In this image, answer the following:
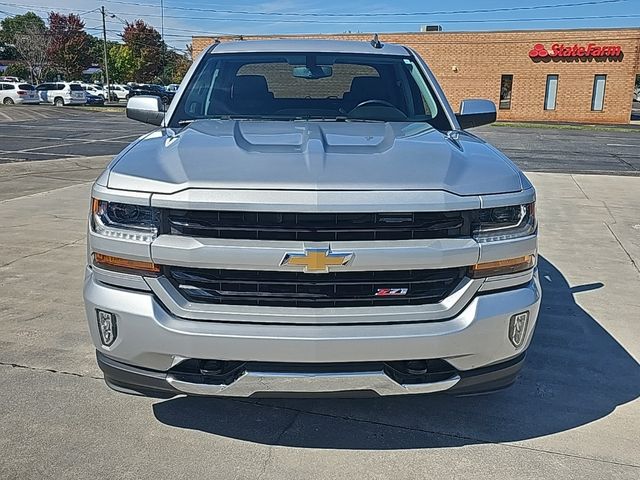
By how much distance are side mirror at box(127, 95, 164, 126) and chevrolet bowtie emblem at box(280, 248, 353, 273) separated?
2.34m

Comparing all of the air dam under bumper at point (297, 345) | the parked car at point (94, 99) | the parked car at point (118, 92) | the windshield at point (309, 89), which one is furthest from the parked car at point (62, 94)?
the air dam under bumper at point (297, 345)

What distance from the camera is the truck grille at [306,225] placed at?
7.77 feet

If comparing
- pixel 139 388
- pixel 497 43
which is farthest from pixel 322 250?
pixel 497 43

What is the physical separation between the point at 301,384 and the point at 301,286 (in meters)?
0.38

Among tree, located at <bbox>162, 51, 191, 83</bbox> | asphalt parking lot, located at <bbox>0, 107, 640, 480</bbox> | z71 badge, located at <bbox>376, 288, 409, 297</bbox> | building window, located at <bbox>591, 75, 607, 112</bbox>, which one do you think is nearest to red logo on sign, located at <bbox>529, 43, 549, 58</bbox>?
building window, located at <bbox>591, 75, 607, 112</bbox>

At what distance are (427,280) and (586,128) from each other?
3114 cm

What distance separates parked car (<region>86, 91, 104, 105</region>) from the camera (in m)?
47.0

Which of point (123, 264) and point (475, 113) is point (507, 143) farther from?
point (123, 264)

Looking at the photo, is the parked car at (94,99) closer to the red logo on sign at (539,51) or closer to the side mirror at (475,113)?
the red logo on sign at (539,51)

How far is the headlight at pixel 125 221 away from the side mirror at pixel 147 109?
184 cm

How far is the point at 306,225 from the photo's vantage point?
237cm

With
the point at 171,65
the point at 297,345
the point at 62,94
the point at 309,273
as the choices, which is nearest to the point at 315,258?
the point at 309,273

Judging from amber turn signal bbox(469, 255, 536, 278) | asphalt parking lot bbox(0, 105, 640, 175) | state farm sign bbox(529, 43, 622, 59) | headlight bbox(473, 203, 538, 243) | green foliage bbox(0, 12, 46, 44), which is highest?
green foliage bbox(0, 12, 46, 44)

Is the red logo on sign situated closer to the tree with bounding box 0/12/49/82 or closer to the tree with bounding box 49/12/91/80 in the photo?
the tree with bounding box 49/12/91/80
